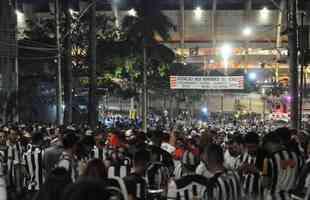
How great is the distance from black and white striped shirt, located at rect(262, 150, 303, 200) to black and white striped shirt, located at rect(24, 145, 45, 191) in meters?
4.28

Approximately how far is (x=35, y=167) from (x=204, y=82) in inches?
1025

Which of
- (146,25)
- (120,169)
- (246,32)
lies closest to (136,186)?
(120,169)

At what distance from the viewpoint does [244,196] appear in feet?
24.7

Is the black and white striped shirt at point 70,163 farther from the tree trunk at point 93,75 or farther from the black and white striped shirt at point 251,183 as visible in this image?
the tree trunk at point 93,75

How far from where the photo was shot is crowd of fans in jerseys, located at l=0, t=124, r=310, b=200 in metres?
6.11

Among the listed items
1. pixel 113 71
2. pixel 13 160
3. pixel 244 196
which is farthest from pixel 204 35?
pixel 244 196

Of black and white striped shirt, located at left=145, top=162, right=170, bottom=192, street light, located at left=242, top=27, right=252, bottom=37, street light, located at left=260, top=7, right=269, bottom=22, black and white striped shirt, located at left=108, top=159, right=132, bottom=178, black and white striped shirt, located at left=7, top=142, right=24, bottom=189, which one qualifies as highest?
street light, located at left=260, top=7, right=269, bottom=22

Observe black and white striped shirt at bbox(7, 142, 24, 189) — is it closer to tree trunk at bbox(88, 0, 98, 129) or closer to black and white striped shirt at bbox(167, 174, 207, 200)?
black and white striped shirt at bbox(167, 174, 207, 200)

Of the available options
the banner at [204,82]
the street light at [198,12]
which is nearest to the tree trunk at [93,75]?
the banner at [204,82]

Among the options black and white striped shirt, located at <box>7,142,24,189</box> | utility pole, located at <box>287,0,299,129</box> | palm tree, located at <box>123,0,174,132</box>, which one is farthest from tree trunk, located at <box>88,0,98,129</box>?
black and white striped shirt, located at <box>7,142,24,189</box>

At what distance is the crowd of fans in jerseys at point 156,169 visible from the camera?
611 centimetres

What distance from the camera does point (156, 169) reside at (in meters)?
9.42

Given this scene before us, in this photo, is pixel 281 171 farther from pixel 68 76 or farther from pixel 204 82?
pixel 204 82

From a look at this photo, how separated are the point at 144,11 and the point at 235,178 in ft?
112
